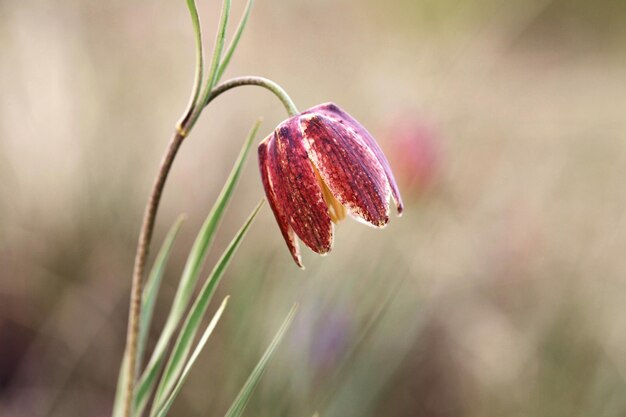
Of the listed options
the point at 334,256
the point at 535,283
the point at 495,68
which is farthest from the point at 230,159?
the point at 495,68

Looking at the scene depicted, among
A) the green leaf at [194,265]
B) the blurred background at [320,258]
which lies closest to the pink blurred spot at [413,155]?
the blurred background at [320,258]

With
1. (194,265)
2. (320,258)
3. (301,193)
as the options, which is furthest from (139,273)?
(320,258)

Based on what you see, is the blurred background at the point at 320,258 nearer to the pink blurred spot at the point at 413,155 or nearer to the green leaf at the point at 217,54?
the pink blurred spot at the point at 413,155

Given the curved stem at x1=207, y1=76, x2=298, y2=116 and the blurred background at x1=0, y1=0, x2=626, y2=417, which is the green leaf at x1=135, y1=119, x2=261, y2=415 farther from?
the blurred background at x1=0, y1=0, x2=626, y2=417

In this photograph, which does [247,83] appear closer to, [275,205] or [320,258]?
[275,205]

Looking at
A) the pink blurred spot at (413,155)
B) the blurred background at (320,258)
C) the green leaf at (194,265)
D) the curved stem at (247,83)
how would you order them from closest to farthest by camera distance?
the curved stem at (247,83) < the green leaf at (194,265) < the blurred background at (320,258) < the pink blurred spot at (413,155)

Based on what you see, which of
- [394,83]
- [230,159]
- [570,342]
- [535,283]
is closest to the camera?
[570,342]

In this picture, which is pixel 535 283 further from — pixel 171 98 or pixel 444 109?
pixel 171 98
